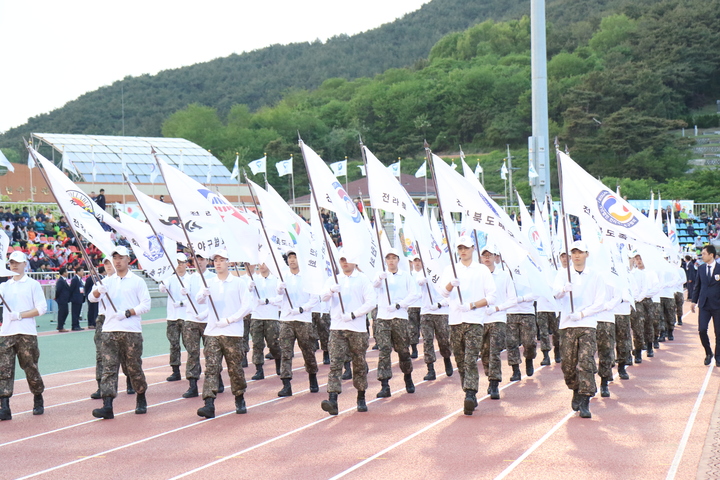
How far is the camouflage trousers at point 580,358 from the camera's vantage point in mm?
9445

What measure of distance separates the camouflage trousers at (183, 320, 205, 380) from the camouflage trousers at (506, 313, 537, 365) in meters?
4.34

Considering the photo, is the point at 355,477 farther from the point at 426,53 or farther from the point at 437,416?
the point at 426,53

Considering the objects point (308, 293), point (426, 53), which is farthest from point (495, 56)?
point (308, 293)

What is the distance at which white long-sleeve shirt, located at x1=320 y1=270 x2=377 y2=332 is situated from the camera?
1032 cm

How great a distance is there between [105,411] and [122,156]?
40202 millimetres

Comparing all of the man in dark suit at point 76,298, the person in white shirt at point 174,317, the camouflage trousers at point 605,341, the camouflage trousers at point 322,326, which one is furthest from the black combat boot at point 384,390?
the man in dark suit at point 76,298

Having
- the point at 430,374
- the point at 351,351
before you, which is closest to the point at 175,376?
the point at 430,374

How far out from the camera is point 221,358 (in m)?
10.1

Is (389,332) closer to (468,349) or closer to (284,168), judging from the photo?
(468,349)

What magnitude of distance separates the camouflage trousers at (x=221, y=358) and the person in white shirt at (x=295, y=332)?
4.80 ft

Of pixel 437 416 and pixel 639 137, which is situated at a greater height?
pixel 639 137

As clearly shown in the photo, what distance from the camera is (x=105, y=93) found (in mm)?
120312

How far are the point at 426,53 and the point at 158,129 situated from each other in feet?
170

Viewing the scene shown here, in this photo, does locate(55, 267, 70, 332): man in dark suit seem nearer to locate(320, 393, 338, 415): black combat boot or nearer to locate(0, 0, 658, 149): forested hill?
locate(320, 393, 338, 415): black combat boot
